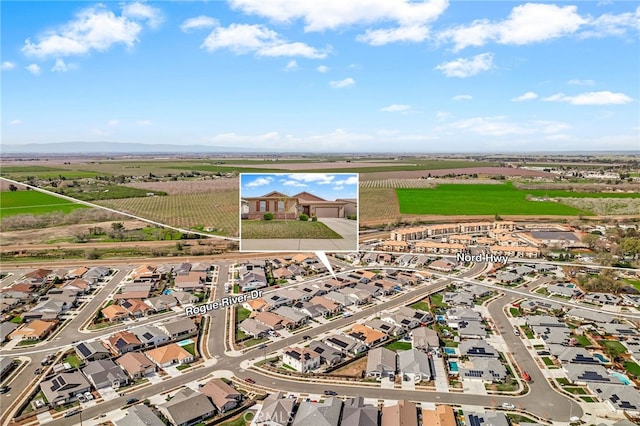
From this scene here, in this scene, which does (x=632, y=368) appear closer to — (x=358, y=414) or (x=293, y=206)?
(x=358, y=414)

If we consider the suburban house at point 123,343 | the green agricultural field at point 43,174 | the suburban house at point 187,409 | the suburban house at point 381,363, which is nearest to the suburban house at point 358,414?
the suburban house at point 381,363

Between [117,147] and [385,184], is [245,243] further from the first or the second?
[117,147]

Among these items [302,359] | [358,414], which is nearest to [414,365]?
[358,414]

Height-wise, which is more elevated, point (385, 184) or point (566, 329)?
point (385, 184)

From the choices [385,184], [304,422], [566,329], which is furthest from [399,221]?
[304,422]

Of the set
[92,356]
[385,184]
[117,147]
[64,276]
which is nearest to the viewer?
[92,356]

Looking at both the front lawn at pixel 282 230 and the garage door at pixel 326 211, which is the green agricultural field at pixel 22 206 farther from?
the garage door at pixel 326 211
